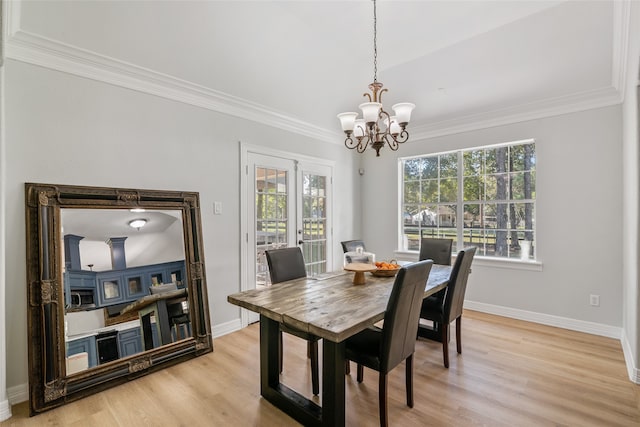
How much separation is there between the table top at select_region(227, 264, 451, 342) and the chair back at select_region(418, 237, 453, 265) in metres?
0.86

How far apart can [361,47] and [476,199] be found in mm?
2530

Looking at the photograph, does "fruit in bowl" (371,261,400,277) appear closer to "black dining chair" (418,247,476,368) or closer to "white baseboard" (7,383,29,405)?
"black dining chair" (418,247,476,368)

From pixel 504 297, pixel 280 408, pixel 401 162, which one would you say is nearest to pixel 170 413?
pixel 280 408

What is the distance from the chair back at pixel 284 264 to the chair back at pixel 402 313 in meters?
1.17

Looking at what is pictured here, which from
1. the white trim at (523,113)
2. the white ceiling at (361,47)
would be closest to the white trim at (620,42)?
the white ceiling at (361,47)

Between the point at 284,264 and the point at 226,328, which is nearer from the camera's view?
the point at 284,264

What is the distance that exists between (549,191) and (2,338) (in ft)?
16.9

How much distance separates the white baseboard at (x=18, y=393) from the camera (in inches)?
82.6

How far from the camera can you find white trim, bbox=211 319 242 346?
327cm

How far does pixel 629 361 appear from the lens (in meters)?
2.52

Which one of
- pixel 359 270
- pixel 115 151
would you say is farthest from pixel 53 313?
pixel 359 270

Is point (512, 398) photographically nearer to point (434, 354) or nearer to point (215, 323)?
point (434, 354)

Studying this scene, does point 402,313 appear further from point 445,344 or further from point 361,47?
point 361,47

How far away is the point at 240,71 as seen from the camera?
317 centimetres
